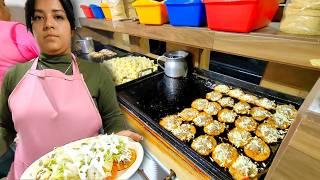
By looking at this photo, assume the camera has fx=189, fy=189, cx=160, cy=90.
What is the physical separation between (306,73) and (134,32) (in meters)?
1.47

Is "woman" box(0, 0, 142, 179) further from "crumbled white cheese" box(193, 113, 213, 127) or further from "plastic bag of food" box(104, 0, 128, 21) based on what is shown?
"plastic bag of food" box(104, 0, 128, 21)

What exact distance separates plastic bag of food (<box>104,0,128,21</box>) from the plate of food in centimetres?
170

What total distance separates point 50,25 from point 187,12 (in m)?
0.84

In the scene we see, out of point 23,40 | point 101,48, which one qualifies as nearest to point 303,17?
point 23,40

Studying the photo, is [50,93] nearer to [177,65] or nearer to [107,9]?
[177,65]

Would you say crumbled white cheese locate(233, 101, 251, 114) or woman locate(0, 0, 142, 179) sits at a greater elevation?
woman locate(0, 0, 142, 179)

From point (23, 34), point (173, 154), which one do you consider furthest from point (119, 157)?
point (23, 34)

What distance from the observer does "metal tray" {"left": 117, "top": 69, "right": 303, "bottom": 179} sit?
48.6 inches

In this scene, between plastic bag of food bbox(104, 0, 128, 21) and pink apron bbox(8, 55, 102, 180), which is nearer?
pink apron bbox(8, 55, 102, 180)

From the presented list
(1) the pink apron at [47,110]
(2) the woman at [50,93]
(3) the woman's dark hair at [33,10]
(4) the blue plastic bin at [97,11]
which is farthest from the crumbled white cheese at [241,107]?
(4) the blue plastic bin at [97,11]

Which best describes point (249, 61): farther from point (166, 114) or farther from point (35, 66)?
point (35, 66)

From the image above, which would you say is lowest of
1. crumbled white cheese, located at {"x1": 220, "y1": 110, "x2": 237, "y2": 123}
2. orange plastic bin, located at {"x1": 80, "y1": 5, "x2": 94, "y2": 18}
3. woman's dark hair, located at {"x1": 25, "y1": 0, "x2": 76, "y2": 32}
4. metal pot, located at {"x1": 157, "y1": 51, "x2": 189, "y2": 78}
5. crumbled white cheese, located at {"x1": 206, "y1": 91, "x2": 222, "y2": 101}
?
crumbled white cheese, located at {"x1": 220, "y1": 110, "x2": 237, "y2": 123}

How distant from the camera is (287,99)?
145 centimetres

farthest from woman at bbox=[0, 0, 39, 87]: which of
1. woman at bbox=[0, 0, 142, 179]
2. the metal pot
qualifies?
the metal pot
